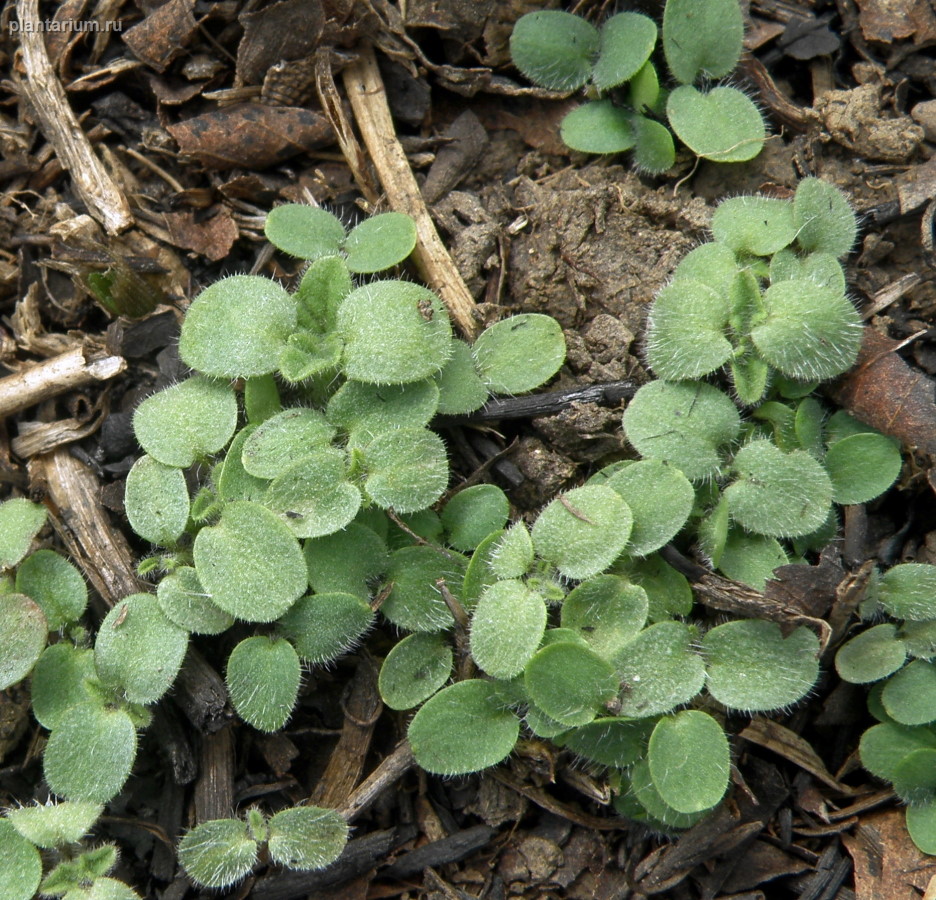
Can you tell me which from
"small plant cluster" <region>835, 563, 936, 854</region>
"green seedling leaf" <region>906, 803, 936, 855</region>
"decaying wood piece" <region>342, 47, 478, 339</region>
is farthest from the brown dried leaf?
"green seedling leaf" <region>906, 803, 936, 855</region>

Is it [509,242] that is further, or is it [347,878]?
[509,242]

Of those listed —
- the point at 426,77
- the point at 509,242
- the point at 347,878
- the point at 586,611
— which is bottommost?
the point at 347,878

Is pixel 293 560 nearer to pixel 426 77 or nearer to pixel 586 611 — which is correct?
pixel 586 611

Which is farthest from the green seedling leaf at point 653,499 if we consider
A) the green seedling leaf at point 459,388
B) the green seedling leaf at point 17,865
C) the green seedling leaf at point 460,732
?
the green seedling leaf at point 17,865

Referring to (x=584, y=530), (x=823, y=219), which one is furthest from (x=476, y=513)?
(x=823, y=219)

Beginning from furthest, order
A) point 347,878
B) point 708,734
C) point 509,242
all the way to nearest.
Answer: point 509,242
point 347,878
point 708,734

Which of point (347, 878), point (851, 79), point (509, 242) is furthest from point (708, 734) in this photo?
point (851, 79)
